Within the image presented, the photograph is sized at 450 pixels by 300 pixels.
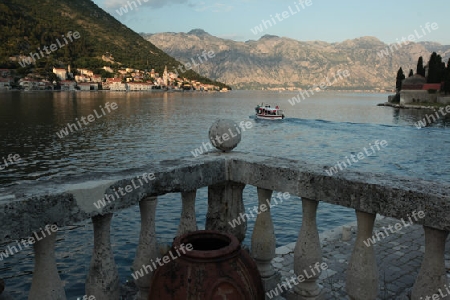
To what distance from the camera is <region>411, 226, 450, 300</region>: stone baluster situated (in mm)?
2443

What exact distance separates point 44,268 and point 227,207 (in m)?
1.83

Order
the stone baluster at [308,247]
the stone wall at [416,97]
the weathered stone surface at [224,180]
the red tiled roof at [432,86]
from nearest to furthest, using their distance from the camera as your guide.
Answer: the weathered stone surface at [224,180], the stone baluster at [308,247], the red tiled roof at [432,86], the stone wall at [416,97]

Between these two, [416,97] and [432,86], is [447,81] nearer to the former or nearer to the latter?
[432,86]

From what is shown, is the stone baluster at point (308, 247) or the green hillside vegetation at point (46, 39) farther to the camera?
the green hillside vegetation at point (46, 39)

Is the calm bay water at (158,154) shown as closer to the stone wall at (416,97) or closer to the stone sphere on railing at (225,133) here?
the stone sphere on railing at (225,133)

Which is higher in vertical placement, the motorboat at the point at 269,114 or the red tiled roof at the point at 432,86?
the red tiled roof at the point at 432,86

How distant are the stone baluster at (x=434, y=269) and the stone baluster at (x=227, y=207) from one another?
174 cm

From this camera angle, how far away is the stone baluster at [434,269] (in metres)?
2.44

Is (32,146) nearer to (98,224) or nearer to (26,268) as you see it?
(26,268)

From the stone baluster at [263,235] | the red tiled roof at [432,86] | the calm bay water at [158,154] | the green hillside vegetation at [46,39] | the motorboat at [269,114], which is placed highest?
the green hillside vegetation at [46,39]

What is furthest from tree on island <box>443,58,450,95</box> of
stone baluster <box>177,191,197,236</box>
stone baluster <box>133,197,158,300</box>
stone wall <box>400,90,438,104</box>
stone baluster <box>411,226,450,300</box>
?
stone baluster <box>133,197,158,300</box>

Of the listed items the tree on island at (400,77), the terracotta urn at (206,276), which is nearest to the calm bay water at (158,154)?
the terracotta urn at (206,276)

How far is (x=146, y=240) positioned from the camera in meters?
3.15

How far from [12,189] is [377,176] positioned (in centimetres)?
273
